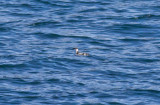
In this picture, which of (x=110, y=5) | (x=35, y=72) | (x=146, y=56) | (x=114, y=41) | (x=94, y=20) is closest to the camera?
(x=35, y=72)

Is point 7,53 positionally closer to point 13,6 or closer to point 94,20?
point 94,20

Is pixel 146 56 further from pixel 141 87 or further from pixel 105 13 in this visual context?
pixel 105 13

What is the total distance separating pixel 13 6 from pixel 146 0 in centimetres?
909

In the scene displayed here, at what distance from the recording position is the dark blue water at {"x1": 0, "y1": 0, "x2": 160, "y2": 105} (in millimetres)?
23031

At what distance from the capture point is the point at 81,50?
28.7 m

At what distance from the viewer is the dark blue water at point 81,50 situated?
2303 centimetres

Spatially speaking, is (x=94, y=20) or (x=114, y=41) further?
(x=94, y=20)

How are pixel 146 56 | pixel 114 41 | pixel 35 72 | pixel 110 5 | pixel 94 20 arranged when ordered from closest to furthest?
pixel 35 72
pixel 146 56
pixel 114 41
pixel 94 20
pixel 110 5

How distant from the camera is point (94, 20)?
1368 inches

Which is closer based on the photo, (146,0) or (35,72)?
(35,72)

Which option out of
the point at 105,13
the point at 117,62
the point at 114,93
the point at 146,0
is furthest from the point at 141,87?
the point at 146,0

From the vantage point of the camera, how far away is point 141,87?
77.8ft

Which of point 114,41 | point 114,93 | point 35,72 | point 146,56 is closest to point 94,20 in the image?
point 114,41

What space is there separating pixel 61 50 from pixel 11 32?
4.55m
